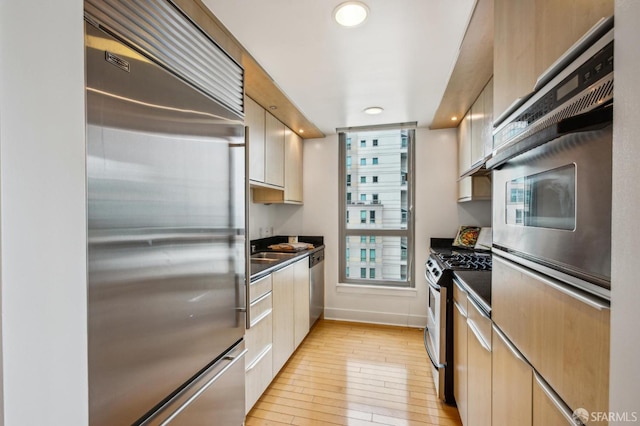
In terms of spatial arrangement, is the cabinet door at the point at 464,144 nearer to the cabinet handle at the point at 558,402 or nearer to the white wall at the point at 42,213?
the cabinet handle at the point at 558,402

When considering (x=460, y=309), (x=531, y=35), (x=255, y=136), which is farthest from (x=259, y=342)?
(x=531, y=35)

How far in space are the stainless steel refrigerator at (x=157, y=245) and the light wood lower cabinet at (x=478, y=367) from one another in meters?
1.25

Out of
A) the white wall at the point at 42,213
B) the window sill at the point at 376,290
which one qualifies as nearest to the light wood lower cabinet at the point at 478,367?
the white wall at the point at 42,213

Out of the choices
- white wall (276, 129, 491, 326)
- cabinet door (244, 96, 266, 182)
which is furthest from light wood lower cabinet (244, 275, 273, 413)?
white wall (276, 129, 491, 326)

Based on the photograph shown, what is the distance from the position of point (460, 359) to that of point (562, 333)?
1.33m

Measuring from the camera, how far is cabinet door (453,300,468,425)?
1726 millimetres

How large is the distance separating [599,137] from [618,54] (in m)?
0.17

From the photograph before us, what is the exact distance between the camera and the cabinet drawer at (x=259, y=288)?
1.91 m

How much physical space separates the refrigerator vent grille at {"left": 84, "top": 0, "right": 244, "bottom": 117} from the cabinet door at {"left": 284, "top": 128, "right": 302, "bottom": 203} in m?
1.59

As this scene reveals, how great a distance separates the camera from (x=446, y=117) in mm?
3127

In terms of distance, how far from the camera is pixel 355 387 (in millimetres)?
2320

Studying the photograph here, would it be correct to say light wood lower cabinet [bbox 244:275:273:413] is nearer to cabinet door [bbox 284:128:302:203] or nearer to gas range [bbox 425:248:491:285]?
gas range [bbox 425:248:491:285]

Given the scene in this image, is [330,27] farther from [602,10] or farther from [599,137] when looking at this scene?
[599,137]

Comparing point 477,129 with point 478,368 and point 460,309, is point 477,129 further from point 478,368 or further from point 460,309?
point 478,368
